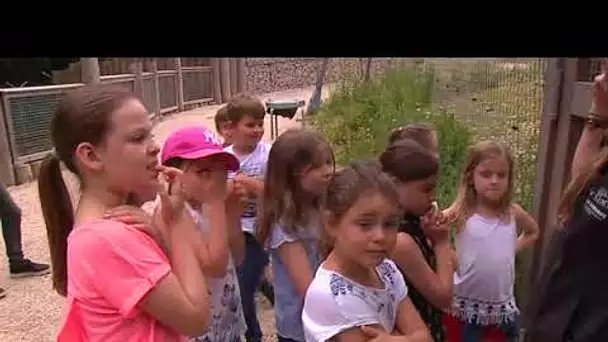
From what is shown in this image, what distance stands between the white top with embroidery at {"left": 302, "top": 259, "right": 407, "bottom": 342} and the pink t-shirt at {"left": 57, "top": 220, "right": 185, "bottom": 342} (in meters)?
0.38

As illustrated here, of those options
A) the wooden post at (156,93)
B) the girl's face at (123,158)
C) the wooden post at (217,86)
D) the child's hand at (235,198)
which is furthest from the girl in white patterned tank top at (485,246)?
the wooden post at (217,86)

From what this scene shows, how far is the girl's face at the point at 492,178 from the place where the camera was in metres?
2.48

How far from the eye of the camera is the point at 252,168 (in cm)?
301

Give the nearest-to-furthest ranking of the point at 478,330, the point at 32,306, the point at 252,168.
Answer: the point at 478,330, the point at 252,168, the point at 32,306

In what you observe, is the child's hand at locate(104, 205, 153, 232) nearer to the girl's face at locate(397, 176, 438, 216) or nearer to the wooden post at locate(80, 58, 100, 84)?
the girl's face at locate(397, 176, 438, 216)

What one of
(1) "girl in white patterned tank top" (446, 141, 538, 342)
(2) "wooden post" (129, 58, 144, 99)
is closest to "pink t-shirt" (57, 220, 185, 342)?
(1) "girl in white patterned tank top" (446, 141, 538, 342)

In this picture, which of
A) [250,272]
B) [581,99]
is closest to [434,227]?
[250,272]

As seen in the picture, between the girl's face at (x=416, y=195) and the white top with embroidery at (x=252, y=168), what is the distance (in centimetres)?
88

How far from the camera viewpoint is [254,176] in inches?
116

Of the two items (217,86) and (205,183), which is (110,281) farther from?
(217,86)

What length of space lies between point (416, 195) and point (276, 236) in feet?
1.57
